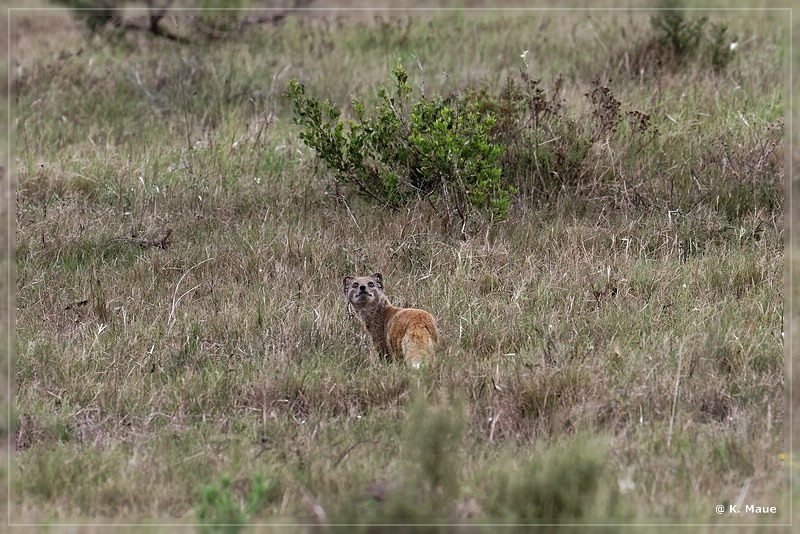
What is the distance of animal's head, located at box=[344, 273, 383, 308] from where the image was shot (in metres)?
6.73

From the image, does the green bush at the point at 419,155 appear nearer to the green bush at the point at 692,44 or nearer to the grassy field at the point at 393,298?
the grassy field at the point at 393,298

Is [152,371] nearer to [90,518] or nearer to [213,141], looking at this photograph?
[90,518]

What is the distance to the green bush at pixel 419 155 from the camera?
26.3 feet

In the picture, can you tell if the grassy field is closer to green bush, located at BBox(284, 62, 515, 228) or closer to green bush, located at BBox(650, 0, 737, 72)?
green bush, located at BBox(650, 0, 737, 72)

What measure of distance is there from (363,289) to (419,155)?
77.8 inches

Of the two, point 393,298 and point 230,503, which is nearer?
point 230,503

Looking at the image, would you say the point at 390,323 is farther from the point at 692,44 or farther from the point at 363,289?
the point at 692,44

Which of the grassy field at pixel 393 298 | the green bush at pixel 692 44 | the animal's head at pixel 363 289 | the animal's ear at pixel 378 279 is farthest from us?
the green bush at pixel 692 44

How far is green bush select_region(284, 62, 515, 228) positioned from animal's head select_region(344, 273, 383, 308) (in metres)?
1.45

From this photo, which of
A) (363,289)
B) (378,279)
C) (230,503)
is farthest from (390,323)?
(230,503)

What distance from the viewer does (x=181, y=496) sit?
4.75 meters

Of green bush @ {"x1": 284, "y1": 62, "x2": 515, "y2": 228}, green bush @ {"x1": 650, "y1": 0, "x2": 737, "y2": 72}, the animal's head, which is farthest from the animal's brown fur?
green bush @ {"x1": 650, "y1": 0, "x2": 737, "y2": 72}

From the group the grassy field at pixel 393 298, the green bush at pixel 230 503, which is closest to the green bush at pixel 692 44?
the grassy field at pixel 393 298

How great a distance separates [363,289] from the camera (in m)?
6.72
